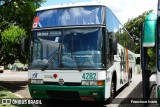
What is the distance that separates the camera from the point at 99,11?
10.8 m

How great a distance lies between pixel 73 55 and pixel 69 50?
229 millimetres

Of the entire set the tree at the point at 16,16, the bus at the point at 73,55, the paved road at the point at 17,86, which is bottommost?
the paved road at the point at 17,86

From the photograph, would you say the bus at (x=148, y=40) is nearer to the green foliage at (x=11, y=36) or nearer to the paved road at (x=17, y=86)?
the paved road at (x=17, y=86)

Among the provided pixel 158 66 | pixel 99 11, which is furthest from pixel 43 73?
pixel 158 66

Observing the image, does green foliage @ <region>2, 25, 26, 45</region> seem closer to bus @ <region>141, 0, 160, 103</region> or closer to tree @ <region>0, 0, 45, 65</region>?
tree @ <region>0, 0, 45, 65</region>

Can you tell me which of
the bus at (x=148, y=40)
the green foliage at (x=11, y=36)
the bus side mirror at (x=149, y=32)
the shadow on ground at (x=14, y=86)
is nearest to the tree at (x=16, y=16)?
the green foliage at (x=11, y=36)

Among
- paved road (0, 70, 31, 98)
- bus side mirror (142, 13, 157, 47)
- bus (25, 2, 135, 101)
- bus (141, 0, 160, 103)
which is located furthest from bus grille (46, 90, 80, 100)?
bus side mirror (142, 13, 157, 47)

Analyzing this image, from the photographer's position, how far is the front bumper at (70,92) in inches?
397

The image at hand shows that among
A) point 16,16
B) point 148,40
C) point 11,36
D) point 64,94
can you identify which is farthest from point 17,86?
point 148,40

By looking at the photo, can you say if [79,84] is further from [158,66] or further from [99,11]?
[158,66]

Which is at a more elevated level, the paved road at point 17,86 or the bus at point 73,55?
the bus at point 73,55

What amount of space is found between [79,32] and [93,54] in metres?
0.93

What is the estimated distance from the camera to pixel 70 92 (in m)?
10.3

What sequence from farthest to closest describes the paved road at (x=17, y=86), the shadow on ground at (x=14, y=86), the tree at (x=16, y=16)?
the shadow on ground at (x=14, y=86)
the tree at (x=16, y=16)
the paved road at (x=17, y=86)
